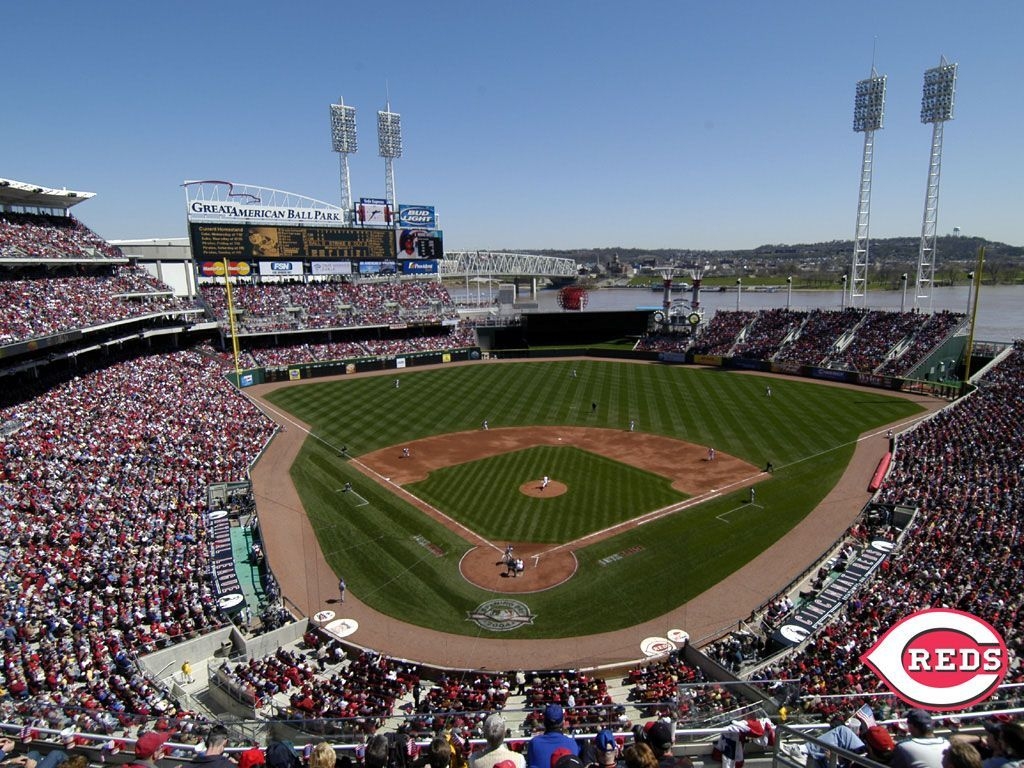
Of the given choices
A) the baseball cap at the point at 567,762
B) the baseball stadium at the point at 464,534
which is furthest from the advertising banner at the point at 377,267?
the baseball cap at the point at 567,762

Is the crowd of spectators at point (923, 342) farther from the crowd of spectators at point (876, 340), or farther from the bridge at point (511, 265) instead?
the bridge at point (511, 265)

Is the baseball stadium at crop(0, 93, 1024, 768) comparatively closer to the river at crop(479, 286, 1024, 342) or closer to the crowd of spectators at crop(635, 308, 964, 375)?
the crowd of spectators at crop(635, 308, 964, 375)

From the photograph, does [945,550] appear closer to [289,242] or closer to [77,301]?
[77,301]

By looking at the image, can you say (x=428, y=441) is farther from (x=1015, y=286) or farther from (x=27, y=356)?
(x=1015, y=286)

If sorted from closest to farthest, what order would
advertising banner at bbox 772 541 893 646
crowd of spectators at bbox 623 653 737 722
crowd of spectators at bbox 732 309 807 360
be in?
crowd of spectators at bbox 623 653 737 722 < advertising banner at bbox 772 541 893 646 < crowd of spectators at bbox 732 309 807 360

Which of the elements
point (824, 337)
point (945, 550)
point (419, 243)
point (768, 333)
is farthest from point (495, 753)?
point (419, 243)

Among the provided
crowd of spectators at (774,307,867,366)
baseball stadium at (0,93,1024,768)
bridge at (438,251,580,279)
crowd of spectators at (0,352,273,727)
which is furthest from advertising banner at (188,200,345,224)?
bridge at (438,251,580,279)
